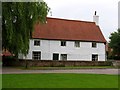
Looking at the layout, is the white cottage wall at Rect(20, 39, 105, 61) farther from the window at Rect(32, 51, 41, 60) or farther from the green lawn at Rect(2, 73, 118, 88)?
the green lawn at Rect(2, 73, 118, 88)

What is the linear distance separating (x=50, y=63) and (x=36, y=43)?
19.9 ft

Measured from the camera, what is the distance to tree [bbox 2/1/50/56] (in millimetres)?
30844

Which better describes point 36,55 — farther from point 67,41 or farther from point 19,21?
point 19,21

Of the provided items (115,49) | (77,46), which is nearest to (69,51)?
(77,46)

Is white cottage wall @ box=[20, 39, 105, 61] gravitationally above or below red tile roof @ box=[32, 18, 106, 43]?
below

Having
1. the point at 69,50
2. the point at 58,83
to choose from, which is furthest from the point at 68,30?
the point at 58,83

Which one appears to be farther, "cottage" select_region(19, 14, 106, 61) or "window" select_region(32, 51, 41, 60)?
"cottage" select_region(19, 14, 106, 61)

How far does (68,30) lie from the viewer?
178ft

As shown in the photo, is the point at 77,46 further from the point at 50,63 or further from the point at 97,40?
the point at 50,63

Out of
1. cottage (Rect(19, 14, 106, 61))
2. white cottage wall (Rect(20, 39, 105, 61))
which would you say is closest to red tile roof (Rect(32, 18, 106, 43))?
cottage (Rect(19, 14, 106, 61))

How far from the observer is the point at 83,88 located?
1584 centimetres

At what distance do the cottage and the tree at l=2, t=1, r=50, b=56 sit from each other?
44.0 feet

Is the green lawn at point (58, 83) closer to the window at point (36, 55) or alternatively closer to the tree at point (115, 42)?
the window at point (36, 55)

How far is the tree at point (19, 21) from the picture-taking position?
101 ft
